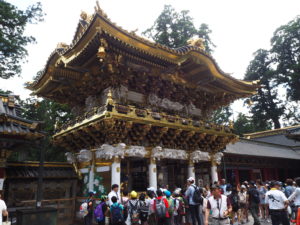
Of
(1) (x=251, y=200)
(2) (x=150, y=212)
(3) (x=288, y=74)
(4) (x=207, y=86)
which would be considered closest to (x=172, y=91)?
(4) (x=207, y=86)

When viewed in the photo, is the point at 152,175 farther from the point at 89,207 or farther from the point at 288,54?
the point at 288,54

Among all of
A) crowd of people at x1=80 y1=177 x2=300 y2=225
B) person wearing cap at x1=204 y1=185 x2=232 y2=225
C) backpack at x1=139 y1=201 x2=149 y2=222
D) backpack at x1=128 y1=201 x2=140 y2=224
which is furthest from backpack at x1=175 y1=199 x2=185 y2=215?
person wearing cap at x1=204 y1=185 x2=232 y2=225

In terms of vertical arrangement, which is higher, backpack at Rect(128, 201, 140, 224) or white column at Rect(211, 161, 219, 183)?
white column at Rect(211, 161, 219, 183)

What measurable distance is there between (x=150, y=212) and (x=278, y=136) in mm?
29931

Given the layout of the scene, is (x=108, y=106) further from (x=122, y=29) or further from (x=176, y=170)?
(x=176, y=170)

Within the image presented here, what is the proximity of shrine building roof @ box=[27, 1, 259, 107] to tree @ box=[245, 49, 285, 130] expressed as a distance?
92.0 feet

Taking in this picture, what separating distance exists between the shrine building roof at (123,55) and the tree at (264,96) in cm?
2803

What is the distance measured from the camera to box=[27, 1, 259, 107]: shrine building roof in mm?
9680

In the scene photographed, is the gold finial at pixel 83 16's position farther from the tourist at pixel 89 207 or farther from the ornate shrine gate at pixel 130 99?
the tourist at pixel 89 207

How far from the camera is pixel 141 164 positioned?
44.8ft

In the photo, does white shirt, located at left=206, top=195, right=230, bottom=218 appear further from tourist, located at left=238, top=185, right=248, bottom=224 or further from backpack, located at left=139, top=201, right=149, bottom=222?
tourist, located at left=238, top=185, right=248, bottom=224

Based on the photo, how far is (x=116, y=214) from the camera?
6.07 meters

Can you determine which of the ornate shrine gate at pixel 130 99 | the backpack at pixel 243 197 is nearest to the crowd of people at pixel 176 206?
the backpack at pixel 243 197

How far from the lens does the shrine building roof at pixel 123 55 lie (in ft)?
31.8
